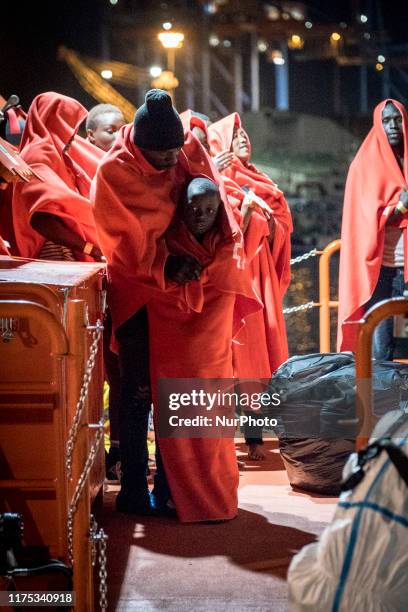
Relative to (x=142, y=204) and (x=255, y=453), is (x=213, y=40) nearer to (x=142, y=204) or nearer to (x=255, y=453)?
(x=255, y=453)

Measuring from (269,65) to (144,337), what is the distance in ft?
66.4

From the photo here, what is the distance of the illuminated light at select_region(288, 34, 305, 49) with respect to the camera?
72.0 ft

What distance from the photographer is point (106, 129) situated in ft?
15.0

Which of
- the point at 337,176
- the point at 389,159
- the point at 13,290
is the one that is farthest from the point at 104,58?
the point at 13,290

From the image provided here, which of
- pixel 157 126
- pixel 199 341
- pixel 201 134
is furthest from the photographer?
pixel 201 134

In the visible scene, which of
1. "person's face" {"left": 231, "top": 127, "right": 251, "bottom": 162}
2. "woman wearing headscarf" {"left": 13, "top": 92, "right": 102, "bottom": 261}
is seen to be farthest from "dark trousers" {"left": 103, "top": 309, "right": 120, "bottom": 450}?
"person's face" {"left": 231, "top": 127, "right": 251, "bottom": 162}

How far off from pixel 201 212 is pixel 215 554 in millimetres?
1169

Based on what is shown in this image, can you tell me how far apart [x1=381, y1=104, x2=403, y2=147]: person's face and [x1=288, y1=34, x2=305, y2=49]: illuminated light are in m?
16.9

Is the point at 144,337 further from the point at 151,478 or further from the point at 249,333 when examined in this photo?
the point at 249,333

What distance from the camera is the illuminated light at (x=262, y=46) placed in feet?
66.9

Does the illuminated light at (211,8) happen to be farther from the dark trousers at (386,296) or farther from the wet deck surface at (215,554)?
the wet deck surface at (215,554)

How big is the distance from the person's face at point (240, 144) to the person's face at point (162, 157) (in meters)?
1.69

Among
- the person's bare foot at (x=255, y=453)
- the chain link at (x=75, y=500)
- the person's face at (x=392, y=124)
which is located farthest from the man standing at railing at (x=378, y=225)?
the chain link at (x=75, y=500)

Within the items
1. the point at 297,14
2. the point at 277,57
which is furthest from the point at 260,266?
the point at 277,57
